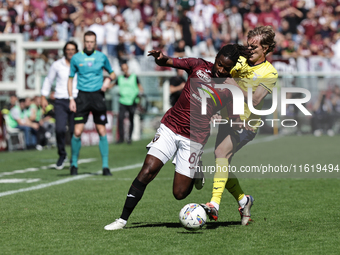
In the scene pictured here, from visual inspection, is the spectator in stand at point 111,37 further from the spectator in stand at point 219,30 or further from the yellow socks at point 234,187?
the yellow socks at point 234,187

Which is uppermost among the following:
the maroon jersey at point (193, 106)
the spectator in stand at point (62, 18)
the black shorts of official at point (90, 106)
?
the spectator in stand at point (62, 18)

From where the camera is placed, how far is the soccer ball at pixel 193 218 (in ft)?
16.9

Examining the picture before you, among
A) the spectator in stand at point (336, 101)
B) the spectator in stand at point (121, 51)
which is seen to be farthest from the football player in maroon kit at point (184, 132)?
the spectator in stand at point (336, 101)

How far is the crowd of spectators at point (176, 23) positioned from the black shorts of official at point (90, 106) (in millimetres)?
9737

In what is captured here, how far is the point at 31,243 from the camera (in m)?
4.70

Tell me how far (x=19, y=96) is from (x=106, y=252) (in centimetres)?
1553

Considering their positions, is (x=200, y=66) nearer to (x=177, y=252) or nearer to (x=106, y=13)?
(x=177, y=252)

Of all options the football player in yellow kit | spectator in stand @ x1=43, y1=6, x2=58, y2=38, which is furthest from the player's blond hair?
spectator in stand @ x1=43, y1=6, x2=58, y2=38

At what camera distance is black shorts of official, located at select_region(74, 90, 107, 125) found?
9.59 meters

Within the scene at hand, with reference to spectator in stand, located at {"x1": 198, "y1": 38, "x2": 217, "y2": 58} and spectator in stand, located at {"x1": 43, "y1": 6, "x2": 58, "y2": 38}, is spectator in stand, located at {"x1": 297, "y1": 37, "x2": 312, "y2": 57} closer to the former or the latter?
spectator in stand, located at {"x1": 198, "y1": 38, "x2": 217, "y2": 58}

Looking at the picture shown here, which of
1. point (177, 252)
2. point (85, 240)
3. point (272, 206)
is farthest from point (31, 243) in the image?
point (272, 206)

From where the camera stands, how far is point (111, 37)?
67.8 feet

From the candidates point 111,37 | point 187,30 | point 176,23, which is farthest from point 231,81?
point 176,23

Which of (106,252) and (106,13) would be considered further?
(106,13)
